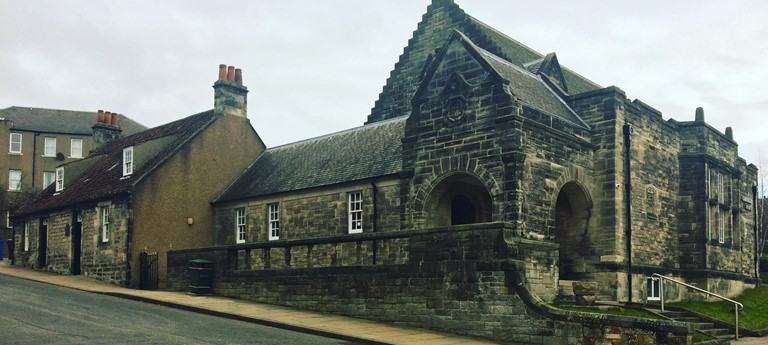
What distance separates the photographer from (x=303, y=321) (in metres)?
17.3

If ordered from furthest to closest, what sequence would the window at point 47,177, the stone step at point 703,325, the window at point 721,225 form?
the window at point 47,177
the window at point 721,225
the stone step at point 703,325

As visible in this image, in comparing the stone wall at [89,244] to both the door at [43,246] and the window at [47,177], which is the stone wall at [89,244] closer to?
the door at [43,246]

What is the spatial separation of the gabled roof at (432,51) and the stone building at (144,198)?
256 inches

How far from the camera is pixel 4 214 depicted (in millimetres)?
54781

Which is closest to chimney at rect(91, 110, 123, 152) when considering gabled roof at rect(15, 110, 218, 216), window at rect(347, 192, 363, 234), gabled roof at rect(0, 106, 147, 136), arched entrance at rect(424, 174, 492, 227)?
gabled roof at rect(15, 110, 218, 216)

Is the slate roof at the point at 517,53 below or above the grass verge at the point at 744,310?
above

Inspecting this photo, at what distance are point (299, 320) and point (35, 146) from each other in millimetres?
50275

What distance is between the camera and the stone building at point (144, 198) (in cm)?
2692

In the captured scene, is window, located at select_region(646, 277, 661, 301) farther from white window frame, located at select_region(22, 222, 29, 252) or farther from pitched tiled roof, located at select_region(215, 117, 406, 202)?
white window frame, located at select_region(22, 222, 29, 252)

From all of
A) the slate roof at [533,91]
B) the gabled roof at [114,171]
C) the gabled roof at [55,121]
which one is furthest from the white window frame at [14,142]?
the slate roof at [533,91]

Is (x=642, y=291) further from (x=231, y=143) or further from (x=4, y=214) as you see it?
(x=4, y=214)

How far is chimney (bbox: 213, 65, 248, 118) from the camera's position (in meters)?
30.4

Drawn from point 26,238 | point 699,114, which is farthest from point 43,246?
point 699,114

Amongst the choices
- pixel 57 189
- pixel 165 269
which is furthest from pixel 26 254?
pixel 165 269
